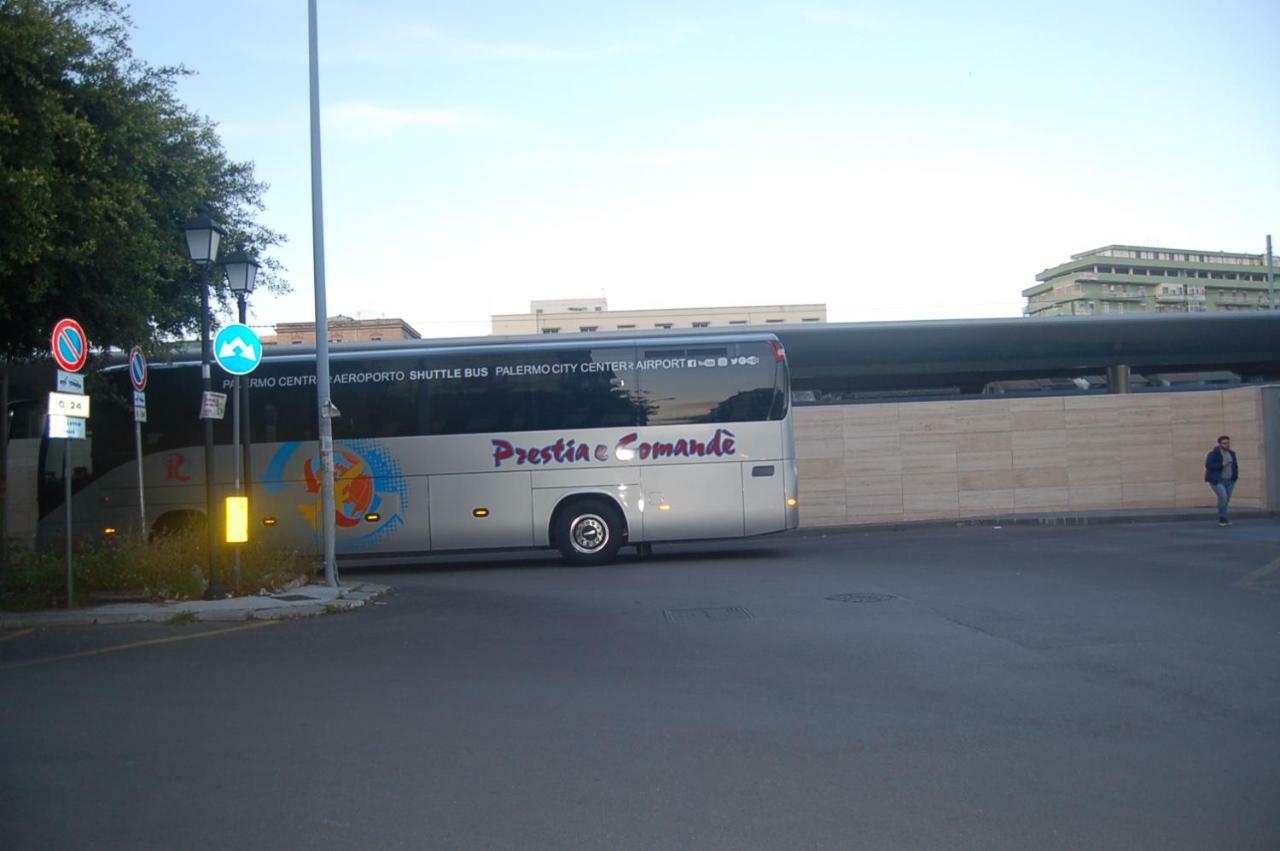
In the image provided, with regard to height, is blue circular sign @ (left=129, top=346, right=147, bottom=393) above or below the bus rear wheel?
above

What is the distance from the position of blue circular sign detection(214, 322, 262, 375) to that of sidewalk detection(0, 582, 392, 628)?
9.99ft

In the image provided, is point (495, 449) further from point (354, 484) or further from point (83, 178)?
point (83, 178)

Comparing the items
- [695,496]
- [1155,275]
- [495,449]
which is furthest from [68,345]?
[1155,275]

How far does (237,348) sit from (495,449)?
17.1 ft

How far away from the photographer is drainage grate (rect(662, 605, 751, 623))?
1157 cm

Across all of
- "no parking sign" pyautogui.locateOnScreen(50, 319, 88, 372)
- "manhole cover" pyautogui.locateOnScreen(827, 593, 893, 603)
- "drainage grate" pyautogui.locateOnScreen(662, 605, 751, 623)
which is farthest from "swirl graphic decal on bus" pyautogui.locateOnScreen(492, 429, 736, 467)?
"no parking sign" pyautogui.locateOnScreen(50, 319, 88, 372)

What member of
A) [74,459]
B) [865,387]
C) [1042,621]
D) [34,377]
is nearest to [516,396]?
[74,459]

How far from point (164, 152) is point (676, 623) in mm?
10563

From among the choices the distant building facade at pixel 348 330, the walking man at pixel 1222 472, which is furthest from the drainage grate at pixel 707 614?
the distant building facade at pixel 348 330

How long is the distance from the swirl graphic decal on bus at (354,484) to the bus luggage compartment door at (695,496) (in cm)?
428

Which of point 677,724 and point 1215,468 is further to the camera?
point 1215,468

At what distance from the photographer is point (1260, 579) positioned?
44.1ft

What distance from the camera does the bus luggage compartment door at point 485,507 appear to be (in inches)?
714

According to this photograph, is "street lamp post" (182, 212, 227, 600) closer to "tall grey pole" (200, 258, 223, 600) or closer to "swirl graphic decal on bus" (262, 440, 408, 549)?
"tall grey pole" (200, 258, 223, 600)
